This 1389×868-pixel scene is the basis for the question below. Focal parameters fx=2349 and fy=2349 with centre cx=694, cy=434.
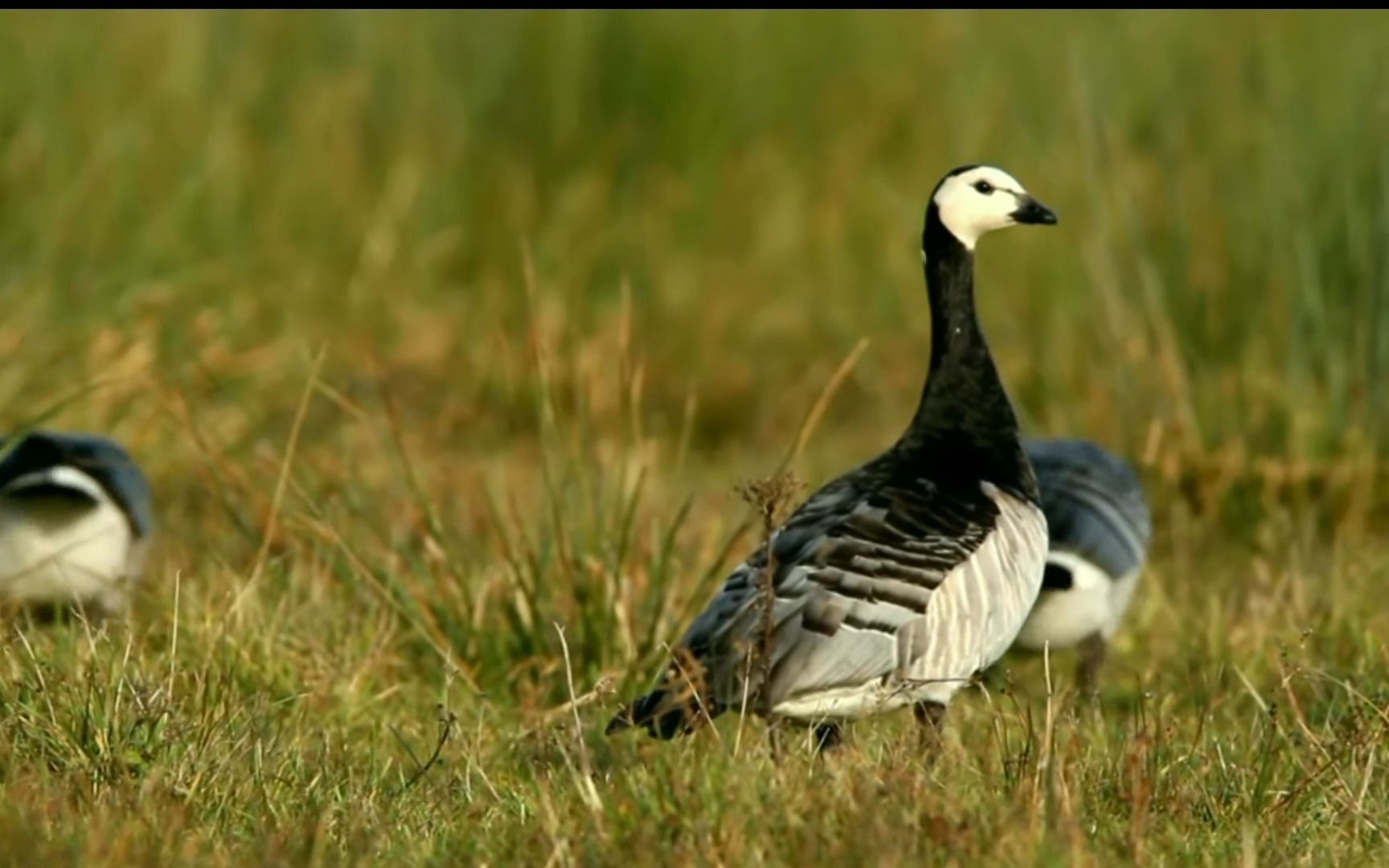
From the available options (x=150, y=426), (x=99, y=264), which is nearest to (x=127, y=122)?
(x=99, y=264)

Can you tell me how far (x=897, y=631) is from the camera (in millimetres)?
4812

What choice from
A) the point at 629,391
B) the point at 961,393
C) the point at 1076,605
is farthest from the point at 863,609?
the point at 629,391

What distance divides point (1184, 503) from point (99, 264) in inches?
154

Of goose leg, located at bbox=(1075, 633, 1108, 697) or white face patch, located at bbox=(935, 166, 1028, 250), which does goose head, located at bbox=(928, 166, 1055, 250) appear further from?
goose leg, located at bbox=(1075, 633, 1108, 697)

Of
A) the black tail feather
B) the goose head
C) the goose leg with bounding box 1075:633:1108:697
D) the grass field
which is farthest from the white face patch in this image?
the black tail feather

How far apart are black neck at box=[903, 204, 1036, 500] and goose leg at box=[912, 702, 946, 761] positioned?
0.64m

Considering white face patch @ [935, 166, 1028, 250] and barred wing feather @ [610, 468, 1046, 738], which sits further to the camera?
white face patch @ [935, 166, 1028, 250]

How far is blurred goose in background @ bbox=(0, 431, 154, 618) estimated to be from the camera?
6141 mm

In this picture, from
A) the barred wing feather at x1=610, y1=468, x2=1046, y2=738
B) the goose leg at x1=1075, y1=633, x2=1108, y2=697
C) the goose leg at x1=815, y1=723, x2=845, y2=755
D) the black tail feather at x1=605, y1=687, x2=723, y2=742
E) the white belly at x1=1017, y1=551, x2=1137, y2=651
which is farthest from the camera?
the goose leg at x1=1075, y1=633, x2=1108, y2=697

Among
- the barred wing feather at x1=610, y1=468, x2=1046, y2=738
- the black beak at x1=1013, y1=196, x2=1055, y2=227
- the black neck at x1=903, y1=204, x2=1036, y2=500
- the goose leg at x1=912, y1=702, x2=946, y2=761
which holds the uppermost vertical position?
the black beak at x1=1013, y1=196, x2=1055, y2=227

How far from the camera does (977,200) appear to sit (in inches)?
→ 228

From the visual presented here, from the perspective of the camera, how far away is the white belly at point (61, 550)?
6.14m

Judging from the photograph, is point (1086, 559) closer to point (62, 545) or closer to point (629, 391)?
point (629, 391)

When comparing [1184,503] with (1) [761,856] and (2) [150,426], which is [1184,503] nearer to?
(2) [150,426]
